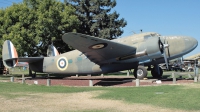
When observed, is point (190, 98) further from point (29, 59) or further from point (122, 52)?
point (29, 59)

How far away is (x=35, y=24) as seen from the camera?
32688mm

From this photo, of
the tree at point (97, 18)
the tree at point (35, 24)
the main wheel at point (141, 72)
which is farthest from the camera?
the tree at point (97, 18)

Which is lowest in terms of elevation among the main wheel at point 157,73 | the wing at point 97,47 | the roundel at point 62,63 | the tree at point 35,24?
the main wheel at point 157,73

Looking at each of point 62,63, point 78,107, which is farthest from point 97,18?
point 78,107

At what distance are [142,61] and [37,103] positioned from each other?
10685mm

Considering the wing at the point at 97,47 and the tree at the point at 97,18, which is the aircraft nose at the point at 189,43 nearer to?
the wing at the point at 97,47

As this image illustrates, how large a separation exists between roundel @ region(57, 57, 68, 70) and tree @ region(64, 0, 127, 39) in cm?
1632

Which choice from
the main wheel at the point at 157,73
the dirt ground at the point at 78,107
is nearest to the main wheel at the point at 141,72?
the main wheel at the point at 157,73

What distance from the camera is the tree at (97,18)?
129 ft

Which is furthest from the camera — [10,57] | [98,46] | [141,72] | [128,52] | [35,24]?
[35,24]

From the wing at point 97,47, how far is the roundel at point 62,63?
3.10 m

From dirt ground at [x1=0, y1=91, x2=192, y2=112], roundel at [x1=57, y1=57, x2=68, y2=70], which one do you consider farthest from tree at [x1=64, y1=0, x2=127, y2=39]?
dirt ground at [x1=0, y1=91, x2=192, y2=112]

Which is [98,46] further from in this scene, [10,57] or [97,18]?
[97,18]

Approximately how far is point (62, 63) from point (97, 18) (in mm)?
18565
